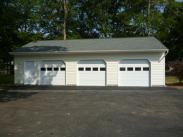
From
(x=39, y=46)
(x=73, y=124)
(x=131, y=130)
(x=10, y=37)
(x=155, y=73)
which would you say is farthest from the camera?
(x=10, y=37)

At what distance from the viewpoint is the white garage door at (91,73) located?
2853 centimetres

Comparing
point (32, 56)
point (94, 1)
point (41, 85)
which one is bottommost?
point (41, 85)

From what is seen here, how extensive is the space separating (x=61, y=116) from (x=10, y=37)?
29586 mm

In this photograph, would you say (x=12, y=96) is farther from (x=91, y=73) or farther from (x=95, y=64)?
(x=95, y=64)

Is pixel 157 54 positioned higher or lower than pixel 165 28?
lower

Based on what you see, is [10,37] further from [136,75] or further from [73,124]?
[73,124]

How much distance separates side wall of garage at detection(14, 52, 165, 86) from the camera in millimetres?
27453

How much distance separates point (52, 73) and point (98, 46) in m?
4.32

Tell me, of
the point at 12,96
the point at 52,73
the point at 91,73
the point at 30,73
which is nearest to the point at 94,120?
the point at 12,96

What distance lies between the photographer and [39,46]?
3238 centimetres

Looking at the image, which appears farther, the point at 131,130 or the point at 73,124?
the point at 73,124

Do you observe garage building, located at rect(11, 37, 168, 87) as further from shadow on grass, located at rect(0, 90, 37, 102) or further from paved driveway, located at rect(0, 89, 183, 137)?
paved driveway, located at rect(0, 89, 183, 137)

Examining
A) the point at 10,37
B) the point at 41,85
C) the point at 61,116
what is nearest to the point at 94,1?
the point at 10,37


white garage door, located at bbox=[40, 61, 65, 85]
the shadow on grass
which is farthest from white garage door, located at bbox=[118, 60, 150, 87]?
the shadow on grass
